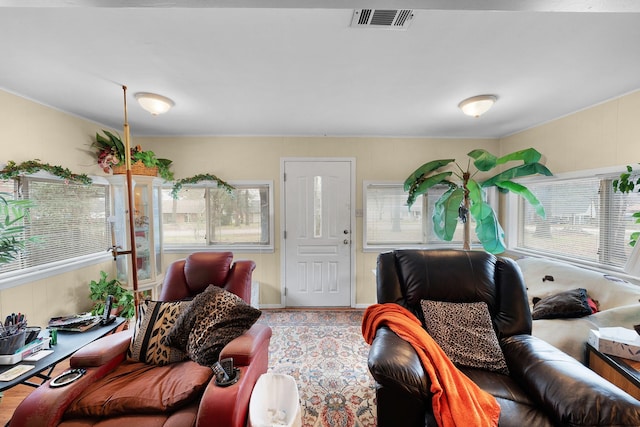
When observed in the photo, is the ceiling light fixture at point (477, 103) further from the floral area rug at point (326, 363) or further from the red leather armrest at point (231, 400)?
the red leather armrest at point (231, 400)

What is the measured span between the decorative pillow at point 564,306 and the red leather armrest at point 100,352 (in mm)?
3033

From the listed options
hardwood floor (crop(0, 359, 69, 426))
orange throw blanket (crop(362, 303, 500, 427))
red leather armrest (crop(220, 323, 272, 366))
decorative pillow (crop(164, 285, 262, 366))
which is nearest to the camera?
orange throw blanket (crop(362, 303, 500, 427))

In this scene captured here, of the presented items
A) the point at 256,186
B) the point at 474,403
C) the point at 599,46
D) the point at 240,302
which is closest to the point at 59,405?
the point at 240,302

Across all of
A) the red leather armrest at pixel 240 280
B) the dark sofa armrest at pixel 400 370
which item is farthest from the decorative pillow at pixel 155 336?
the dark sofa armrest at pixel 400 370

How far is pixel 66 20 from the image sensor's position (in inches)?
51.1

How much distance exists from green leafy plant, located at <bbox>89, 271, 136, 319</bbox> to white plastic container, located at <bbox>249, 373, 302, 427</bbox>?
192 cm

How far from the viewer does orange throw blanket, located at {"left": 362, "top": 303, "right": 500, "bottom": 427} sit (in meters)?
1.06

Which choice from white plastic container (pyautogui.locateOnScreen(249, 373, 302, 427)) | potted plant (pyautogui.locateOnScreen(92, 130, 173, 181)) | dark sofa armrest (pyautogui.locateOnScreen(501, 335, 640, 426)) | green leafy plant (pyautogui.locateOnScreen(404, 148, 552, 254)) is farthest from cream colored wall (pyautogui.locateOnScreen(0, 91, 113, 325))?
green leafy plant (pyautogui.locateOnScreen(404, 148, 552, 254))

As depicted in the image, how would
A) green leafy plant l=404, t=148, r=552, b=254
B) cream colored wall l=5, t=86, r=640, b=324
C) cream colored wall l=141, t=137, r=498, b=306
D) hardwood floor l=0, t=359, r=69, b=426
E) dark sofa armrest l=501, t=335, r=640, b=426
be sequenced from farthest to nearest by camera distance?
cream colored wall l=141, t=137, r=498, b=306 < green leafy plant l=404, t=148, r=552, b=254 < cream colored wall l=5, t=86, r=640, b=324 < hardwood floor l=0, t=359, r=69, b=426 < dark sofa armrest l=501, t=335, r=640, b=426

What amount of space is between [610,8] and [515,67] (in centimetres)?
99

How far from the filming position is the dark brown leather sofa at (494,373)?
1.02 metres

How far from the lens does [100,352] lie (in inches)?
54.7

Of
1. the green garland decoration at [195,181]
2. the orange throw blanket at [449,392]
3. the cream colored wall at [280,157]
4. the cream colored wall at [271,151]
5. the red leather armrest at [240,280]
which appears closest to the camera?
the orange throw blanket at [449,392]

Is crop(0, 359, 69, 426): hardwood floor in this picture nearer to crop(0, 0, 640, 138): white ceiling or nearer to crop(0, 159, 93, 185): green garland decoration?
crop(0, 159, 93, 185): green garland decoration
